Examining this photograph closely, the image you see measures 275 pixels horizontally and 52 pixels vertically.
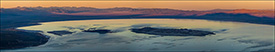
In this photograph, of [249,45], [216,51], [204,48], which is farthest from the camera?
[249,45]

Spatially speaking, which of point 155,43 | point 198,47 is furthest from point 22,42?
point 198,47

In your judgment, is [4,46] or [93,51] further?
[4,46]

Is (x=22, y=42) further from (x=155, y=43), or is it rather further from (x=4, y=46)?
(x=155, y=43)

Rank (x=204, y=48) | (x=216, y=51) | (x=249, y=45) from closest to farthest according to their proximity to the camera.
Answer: (x=216, y=51) < (x=204, y=48) < (x=249, y=45)

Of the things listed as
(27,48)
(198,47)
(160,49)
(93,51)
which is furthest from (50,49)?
(198,47)

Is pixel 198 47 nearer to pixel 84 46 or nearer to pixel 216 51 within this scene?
pixel 216 51

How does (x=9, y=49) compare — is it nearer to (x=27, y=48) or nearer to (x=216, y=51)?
(x=27, y=48)

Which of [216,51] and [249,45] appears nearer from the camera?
[216,51]

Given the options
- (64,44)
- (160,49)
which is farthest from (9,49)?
(160,49)
